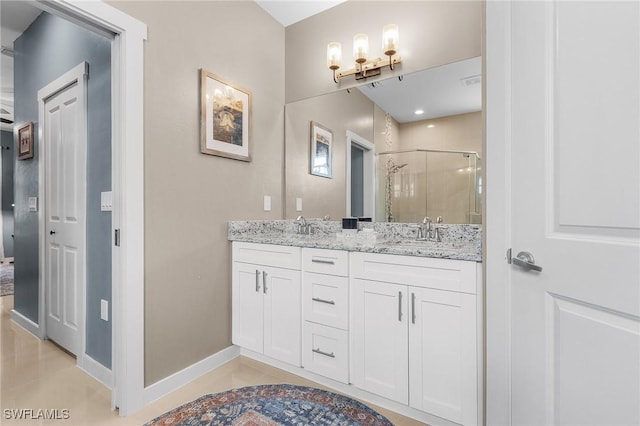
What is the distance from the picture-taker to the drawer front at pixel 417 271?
1.38m

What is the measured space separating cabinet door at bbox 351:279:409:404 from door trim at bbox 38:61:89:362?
1.82 metres

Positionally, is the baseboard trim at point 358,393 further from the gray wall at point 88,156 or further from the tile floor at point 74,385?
the gray wall at point 88,156

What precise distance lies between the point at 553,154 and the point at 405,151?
3.90ft

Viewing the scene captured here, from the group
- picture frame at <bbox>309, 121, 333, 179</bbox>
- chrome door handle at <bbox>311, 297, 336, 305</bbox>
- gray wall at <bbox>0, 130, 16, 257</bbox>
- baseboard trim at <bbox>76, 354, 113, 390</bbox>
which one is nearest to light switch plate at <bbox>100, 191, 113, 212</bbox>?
baseboard trim at <bbox>76, 354, 113, 390</bbox>

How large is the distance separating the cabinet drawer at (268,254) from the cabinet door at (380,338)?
43cm

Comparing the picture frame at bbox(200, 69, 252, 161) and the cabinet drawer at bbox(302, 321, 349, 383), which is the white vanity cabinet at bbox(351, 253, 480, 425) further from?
the picture frame at bbox(200, 69, 252, 161)

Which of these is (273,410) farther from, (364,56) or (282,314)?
(364,56)

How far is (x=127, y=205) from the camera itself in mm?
1635

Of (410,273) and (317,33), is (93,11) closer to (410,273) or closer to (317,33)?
(317,33)

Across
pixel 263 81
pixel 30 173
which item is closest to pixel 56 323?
pixel 30 173

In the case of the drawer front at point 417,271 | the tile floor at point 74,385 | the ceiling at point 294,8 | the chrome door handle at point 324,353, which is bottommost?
the tile floor at point 74,385

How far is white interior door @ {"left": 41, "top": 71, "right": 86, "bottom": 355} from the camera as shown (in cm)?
212

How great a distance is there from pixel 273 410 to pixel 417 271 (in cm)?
106

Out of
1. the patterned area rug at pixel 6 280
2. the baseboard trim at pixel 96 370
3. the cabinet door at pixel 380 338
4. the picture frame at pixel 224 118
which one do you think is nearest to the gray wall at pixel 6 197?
the patterned area rug at pixel 6 280
